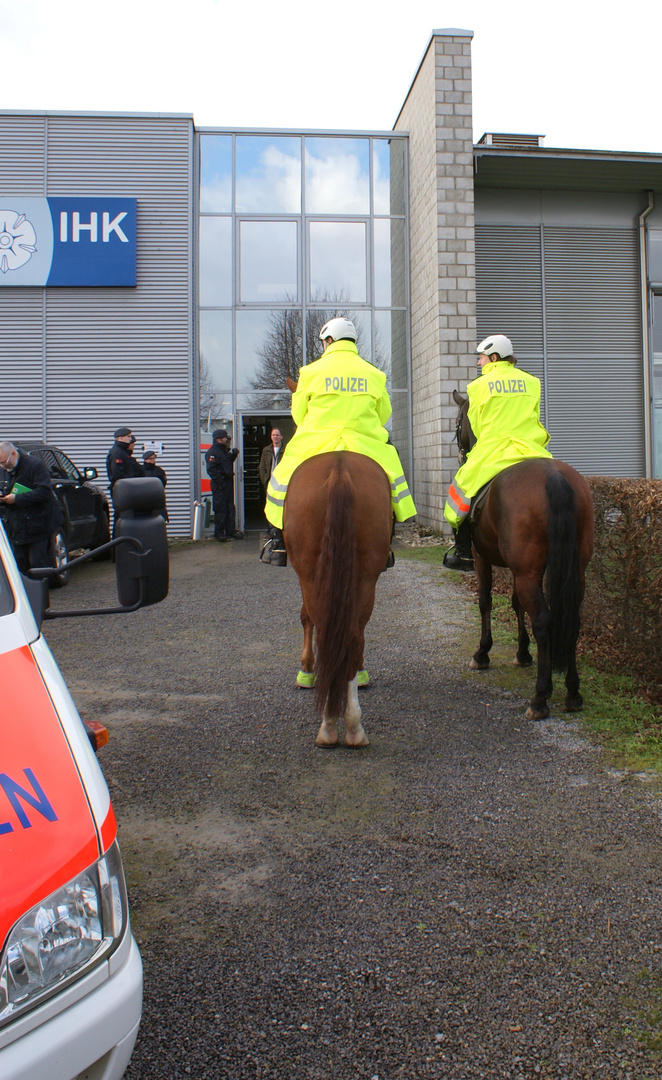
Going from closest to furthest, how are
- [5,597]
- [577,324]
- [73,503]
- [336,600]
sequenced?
[5,597] → [336,600] → [73,503] → [577,324]

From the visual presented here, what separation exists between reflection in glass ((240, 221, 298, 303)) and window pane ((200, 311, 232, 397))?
701mm

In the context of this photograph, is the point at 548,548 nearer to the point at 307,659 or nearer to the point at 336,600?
the point at 336,600

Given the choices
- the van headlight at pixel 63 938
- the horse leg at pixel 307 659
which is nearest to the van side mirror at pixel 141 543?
the van headlight at pixel 63 938

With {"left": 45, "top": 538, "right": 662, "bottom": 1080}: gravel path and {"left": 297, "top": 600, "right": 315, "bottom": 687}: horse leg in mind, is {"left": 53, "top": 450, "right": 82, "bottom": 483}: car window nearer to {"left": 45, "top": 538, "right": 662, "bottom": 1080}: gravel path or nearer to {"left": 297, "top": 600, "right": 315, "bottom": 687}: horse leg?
{"left": 45, "top": 538, "right": 662, "bottom": 1080}: gravel path

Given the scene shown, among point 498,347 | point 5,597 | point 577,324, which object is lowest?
point 5,597

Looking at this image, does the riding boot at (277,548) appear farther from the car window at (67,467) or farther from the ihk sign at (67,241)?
the ihk sign at (67,241)

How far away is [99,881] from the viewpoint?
5.53ft

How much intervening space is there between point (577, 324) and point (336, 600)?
15.6 meters

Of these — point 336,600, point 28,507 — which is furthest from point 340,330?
point 28,507

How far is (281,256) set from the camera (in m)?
16.7

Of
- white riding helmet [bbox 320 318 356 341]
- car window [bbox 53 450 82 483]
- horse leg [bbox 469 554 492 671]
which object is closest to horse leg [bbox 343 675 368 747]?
horse leg [bbox 469 554 492 671]

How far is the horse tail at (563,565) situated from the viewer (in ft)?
15.4

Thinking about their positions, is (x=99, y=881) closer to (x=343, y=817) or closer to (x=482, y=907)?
(x=482, y=907)

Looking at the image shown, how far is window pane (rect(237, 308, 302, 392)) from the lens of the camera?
54.6 ft
